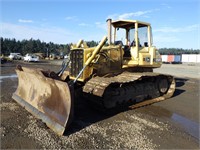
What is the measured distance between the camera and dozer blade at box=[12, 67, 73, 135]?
4.76 metres

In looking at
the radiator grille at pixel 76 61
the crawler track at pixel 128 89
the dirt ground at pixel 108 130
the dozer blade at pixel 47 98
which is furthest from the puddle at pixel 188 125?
the radiator grille at pixel 76 61

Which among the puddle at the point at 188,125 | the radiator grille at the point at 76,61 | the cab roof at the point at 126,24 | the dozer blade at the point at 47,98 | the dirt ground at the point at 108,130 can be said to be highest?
the cab roof at the point at 126,24

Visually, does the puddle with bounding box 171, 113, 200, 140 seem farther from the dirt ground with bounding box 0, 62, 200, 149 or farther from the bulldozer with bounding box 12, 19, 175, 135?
the bulldozer with bounding box 12, 19, 175, 135

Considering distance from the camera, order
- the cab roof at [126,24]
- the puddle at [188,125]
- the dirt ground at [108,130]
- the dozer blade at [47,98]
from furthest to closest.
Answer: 1. the cab roof at [126,24]
2. the puddle at [188,125]
3. the dozer blade at [47,98]
4. the dirt ground at [108,130]

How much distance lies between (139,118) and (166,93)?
3365 millimetres

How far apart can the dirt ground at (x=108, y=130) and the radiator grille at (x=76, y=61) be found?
122 centimetres

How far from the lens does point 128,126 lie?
520cm

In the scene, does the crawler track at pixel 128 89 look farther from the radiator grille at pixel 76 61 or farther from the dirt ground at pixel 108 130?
the radiator grille at pixel 76 61

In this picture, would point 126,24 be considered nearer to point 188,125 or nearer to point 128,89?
point 128,89

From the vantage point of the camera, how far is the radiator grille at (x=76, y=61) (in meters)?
7.02

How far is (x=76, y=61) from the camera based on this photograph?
7172 millimetres

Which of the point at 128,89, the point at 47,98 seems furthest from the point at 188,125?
the point at 47,98

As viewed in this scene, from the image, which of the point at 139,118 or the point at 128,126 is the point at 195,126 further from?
the point at 128,126

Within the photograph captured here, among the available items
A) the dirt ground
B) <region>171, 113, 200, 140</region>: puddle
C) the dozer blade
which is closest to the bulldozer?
the dozer blade
